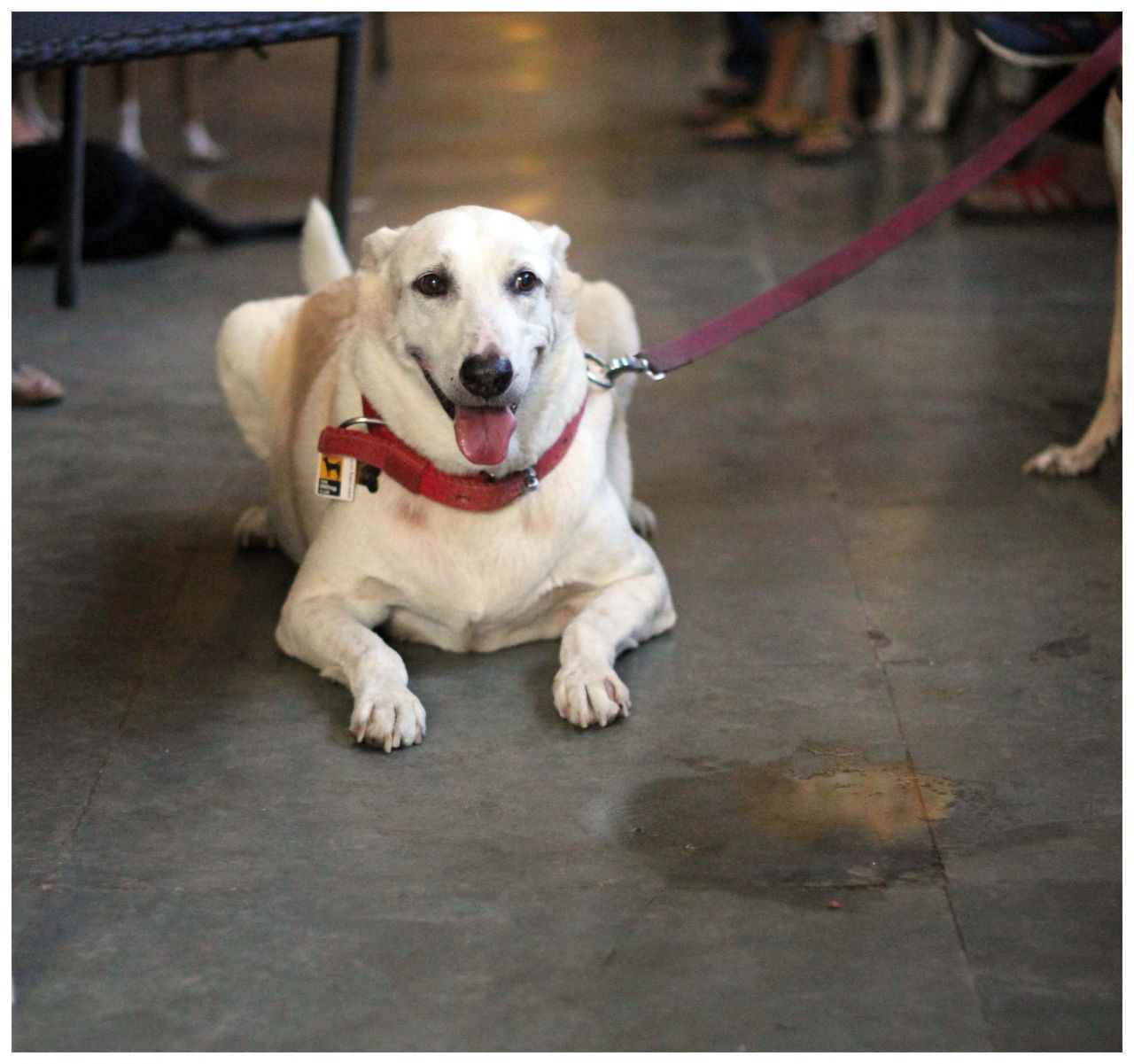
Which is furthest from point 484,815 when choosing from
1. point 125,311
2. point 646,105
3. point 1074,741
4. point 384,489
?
point 646,105

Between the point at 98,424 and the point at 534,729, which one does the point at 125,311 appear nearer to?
the point at 98,424

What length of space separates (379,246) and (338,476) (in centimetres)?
41

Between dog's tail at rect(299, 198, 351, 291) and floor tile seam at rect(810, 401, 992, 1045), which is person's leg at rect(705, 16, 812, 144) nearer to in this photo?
floor tile seam at rect(810, 401, 992, 1045)

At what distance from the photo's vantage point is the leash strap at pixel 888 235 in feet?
10.5

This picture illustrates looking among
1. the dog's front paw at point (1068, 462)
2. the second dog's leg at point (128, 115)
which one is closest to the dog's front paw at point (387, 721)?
the dog's front paw at point (1068, 462)

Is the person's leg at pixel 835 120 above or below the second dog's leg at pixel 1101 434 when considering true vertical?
below

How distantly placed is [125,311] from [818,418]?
2469mm

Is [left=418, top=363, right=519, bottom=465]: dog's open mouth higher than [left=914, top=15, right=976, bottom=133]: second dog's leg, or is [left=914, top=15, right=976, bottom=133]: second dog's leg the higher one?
[left=418, top=363, right=519, bottom=465]: dog's open mouth

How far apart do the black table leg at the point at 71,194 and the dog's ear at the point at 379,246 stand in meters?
2.53

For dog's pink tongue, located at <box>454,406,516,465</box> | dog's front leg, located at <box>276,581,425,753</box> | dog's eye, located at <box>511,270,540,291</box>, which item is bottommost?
dog's front leg, located at <box>276,581,425,753</box>

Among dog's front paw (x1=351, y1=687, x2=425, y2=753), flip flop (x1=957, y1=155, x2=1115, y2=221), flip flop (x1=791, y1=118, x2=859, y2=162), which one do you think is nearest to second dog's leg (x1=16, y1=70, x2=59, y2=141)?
flip flop (x1=791, y1=118, x2=859, y2=162)

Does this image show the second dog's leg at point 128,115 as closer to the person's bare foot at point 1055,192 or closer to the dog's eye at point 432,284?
the person's bare foot at point 1055,192

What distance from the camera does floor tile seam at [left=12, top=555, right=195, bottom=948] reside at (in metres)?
2.11

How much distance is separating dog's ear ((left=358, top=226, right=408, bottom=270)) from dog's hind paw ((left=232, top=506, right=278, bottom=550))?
0.81 metres
